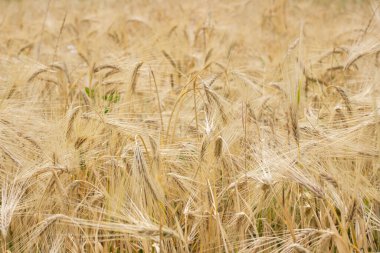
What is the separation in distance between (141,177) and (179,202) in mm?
380

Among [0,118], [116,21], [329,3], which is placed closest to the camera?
[0,118]

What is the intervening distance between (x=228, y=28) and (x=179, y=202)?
10.5ft

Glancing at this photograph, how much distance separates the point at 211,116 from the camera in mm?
1958

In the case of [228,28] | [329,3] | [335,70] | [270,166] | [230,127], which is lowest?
[270,166]

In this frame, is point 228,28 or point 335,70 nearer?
point 335,70

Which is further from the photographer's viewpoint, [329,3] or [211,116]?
[329,3]

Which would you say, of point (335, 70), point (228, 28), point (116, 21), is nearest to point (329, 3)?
point (228, 28)

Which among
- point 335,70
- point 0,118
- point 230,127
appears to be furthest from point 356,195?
point 335,70

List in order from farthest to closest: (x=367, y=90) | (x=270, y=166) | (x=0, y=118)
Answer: (x=367, y=90) → (x=0, y=118) → (x=270, y=166)

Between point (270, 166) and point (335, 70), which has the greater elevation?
point (335, 70)

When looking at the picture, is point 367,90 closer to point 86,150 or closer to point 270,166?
point 270,166

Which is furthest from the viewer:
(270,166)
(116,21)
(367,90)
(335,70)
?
(116,21)

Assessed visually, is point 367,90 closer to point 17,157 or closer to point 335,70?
point 335,70

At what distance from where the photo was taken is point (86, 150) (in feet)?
6.76
